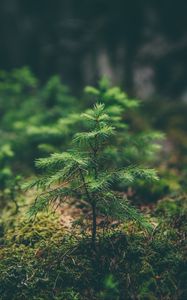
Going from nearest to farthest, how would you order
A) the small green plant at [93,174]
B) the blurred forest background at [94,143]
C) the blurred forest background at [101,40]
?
the small green plant at [93,174] < the blurred forest background at [94,143] < the blurred forest background at [101,40]

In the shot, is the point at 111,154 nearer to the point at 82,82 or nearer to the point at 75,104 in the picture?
the point at 75,104

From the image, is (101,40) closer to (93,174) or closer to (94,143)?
(94,143)

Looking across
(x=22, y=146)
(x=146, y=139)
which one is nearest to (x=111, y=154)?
(x=146, y=139)

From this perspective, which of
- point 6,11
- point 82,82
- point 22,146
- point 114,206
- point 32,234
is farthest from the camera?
point 82,82

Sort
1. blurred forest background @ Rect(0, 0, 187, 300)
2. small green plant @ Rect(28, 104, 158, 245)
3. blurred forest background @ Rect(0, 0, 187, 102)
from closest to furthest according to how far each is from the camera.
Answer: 1. small green plant @ Rect(28, 104, 158, 245)
2. blurred forest background @ Rect(0, 0, 187, 300)
3. blurred forest background @ Rect(0, 0, 187, 102)

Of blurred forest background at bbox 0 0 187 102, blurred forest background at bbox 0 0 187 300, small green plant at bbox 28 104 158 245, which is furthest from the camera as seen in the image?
blurred forest background at bbox 0 0 187 102

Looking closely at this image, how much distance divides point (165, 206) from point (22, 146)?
2638mm

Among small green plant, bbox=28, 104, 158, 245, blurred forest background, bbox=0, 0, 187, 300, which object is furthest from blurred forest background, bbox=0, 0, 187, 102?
small green plant, bbox=28, 104, 158, 245

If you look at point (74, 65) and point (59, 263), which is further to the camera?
point (74, 65)

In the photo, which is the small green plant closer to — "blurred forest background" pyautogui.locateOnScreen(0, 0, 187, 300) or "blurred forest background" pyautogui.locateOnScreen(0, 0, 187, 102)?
"blurred forest background" pyautogui.locateOnScreen(0, 0, 187, 300)

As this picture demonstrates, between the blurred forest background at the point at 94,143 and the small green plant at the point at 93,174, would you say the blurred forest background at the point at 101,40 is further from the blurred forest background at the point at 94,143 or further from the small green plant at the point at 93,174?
the small green plant at the point at 93,174

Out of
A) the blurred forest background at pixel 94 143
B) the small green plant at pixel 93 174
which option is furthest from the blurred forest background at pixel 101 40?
the small green plant at pixel 93 174

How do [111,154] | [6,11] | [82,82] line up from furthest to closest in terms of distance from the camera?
1. [82,82]
2. [6,11]
3. [111,154]

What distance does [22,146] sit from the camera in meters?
6.00
